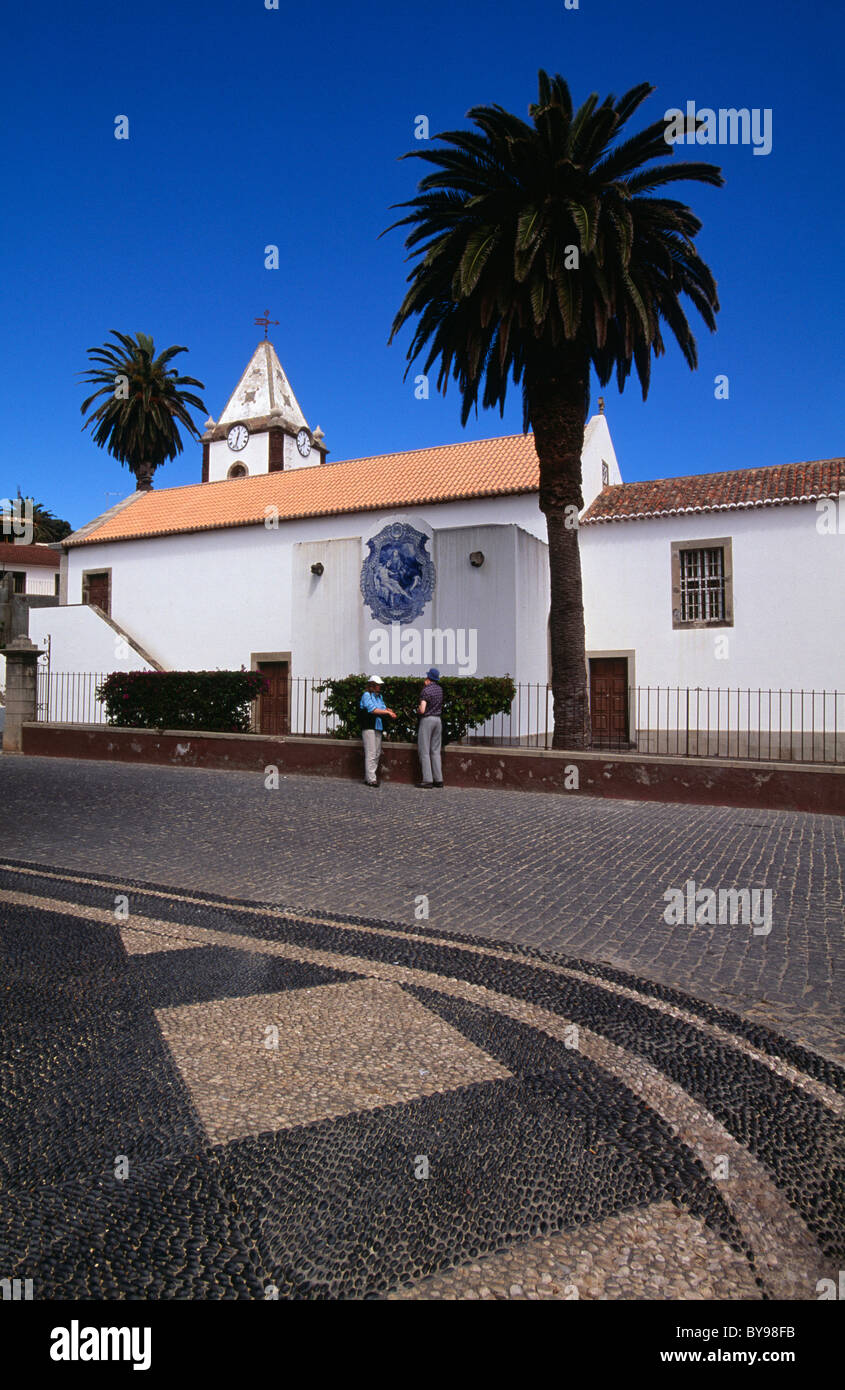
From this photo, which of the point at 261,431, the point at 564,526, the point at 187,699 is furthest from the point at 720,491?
the point at 261,431

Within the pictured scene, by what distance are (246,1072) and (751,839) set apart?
776 cm

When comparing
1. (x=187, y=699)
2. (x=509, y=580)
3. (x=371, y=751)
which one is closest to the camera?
(x=371, y=751)

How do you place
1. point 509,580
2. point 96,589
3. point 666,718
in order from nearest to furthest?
point 509,580 < point 666,718 < point 96,589

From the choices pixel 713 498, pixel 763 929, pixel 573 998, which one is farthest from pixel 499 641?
pixel 573 998

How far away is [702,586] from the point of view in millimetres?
23359

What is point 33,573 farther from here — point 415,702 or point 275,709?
point 415,702

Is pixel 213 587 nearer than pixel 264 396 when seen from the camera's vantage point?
Yes

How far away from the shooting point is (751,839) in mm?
9891

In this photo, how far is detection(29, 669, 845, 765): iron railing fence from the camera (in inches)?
780

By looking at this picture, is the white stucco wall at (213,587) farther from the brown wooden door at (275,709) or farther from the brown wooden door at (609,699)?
the brown wooden door at (609,699)

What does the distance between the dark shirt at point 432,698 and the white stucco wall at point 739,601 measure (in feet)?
37.3

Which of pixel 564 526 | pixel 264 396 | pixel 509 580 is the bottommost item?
pixel 509 580

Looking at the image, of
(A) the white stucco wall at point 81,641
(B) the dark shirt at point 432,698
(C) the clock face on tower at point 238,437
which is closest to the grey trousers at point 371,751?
(B) the dark shirt at point 432,698

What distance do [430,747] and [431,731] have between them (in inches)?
11.5
